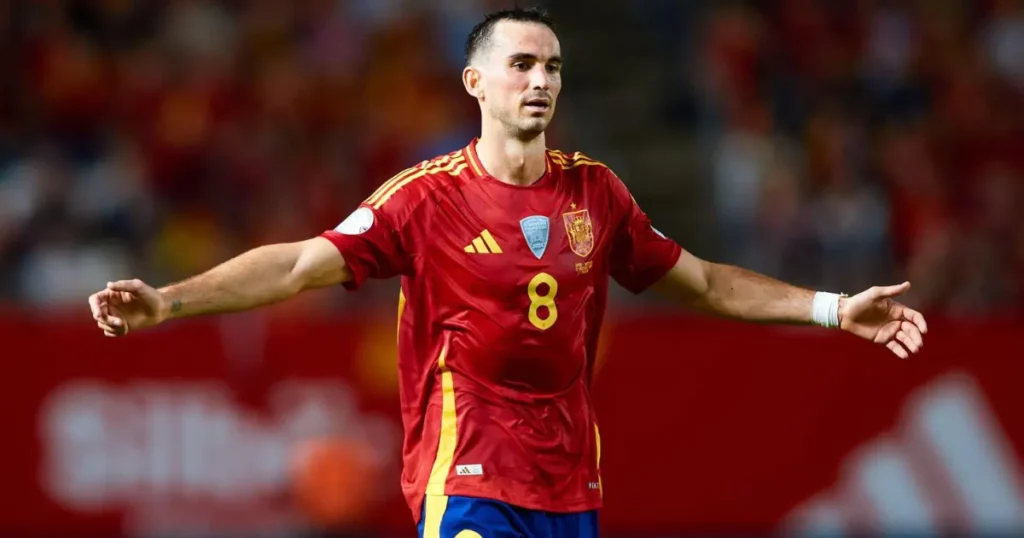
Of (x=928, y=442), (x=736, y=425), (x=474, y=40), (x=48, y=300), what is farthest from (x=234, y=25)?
(x=474, y=40)

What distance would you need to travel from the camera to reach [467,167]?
6734 millimetres

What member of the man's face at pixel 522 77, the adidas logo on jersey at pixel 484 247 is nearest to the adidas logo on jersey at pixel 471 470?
the adidas logo on jersey at pixel 484 247

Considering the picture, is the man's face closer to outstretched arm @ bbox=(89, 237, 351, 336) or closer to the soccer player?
the soccer player

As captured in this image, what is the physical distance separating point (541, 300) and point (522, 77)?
910 millimetres

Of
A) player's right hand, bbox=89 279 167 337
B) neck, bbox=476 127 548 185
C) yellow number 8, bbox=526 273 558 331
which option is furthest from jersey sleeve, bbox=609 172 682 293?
player's right hand, bbox=89 279 167 337

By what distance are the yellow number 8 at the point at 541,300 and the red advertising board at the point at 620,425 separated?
19.0ft

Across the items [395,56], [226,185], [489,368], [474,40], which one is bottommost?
[489,368]

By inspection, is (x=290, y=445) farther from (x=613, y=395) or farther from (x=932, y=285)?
(x=932, y=285)

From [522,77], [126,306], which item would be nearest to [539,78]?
[522,77]

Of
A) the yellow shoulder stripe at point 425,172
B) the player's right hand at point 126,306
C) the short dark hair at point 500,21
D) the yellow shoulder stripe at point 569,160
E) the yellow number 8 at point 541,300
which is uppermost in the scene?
the short dark hair at point 500,21

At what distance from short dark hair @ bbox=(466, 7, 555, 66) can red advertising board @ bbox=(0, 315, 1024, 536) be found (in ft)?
18.3

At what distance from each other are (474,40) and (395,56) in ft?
27.5

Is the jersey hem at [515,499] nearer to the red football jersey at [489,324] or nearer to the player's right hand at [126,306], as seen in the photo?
the red football jersey at [489,324]

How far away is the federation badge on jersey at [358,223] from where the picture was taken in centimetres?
650
